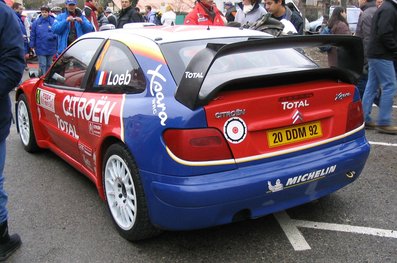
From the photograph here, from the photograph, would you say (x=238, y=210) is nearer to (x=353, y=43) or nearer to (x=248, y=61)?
(x=248, y=61)

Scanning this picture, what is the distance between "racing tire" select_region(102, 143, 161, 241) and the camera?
2803 millimetres

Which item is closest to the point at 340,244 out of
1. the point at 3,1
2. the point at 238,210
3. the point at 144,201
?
the point at 238,210

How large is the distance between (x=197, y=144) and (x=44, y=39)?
8.29 meters

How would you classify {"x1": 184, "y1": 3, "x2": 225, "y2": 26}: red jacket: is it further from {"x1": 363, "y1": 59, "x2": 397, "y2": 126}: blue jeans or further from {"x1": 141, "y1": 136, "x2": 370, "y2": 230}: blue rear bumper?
{"x1": 141, "y1": 136, "x2": 370, "y2": 230}: blue rear bumper

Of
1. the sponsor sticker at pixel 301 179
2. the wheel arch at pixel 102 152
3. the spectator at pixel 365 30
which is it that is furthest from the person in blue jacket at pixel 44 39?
the sponsor sticker at pixel 301 179

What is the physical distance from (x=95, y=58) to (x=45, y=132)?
1.48m

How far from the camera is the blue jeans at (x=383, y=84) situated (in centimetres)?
564

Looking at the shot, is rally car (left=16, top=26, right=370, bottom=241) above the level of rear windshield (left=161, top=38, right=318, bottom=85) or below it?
below

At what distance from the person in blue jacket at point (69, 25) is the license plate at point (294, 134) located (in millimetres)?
5830

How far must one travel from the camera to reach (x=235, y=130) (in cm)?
261

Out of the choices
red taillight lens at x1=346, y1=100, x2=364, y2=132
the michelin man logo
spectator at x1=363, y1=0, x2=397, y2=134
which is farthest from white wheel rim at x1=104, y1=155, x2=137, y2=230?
spectator at x1=363, y1=0, x2=397, y2=134

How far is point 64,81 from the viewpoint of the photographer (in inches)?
160

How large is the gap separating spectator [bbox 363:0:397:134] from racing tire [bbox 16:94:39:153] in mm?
4438

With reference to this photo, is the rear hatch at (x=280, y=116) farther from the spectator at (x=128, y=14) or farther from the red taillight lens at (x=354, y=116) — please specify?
the spectator at (x=128, y=14)
